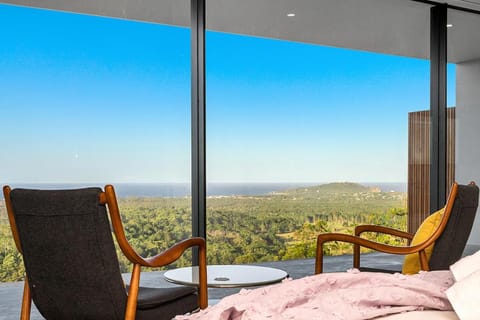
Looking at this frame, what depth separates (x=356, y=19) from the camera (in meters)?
4.83

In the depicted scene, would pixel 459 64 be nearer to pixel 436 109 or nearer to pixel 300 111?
pixel 436 109

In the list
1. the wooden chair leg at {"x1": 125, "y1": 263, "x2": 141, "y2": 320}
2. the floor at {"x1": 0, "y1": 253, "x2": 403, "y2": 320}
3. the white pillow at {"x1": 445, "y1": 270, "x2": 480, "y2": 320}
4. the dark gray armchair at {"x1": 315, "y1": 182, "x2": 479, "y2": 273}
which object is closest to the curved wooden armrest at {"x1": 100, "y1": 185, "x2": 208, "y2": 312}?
the wooden chair leg at {"x1": 125, "y1": 263, "x2": 141, "y2": 320}

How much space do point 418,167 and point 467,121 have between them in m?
0.74

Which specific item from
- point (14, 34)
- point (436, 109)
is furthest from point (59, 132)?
point (436, 109)

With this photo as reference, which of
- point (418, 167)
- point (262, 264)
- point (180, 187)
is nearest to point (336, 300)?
point (180, 187)

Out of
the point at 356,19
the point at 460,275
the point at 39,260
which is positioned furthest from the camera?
the point at 356,19

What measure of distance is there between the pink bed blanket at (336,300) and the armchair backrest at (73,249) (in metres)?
0.60

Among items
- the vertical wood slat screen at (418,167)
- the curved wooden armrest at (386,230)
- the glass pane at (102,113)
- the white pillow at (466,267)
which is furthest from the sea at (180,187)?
the white pillow at (466,267)

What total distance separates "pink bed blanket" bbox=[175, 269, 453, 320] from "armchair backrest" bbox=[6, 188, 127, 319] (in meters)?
0.60

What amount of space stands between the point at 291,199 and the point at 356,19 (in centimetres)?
170

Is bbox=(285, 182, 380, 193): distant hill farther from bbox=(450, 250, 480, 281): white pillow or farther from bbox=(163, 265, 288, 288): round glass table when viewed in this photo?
bbox=(450, 250, 480, 281): white pillow

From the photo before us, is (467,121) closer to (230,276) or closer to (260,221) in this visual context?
(260,221)

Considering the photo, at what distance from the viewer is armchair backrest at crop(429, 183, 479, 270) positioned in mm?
3156

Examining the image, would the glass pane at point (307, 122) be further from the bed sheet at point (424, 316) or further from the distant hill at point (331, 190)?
the bed sheet at point (424, 316)
